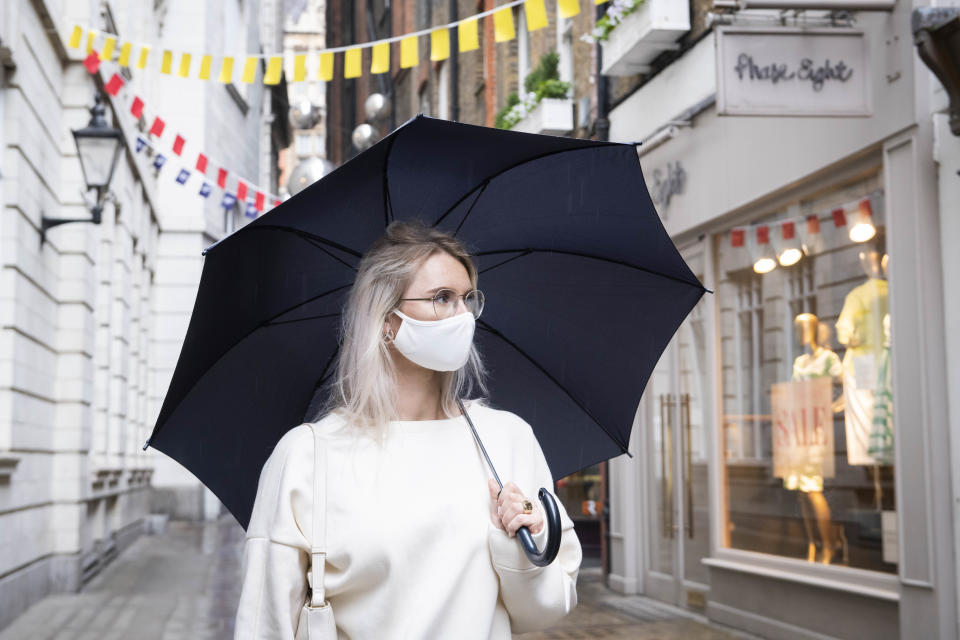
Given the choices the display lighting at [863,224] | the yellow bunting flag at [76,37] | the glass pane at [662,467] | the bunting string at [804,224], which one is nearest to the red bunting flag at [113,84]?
the yellow bunting flag at [76,37]

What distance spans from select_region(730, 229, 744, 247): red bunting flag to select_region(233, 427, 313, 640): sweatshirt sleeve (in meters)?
7.52

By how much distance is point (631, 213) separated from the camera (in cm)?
340

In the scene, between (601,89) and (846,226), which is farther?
(601,89)

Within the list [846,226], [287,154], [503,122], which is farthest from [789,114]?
[287,154]

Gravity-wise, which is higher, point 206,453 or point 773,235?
point 773,235

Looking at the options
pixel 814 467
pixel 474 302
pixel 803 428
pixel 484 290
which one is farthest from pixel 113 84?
pixel 474 302

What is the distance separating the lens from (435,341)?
2643 mm

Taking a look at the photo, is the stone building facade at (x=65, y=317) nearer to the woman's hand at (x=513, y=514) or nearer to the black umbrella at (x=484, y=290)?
the black umbrella at (x=484, y=290)

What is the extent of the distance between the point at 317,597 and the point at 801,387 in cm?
675

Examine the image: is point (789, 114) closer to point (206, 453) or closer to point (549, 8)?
point (206, 453)

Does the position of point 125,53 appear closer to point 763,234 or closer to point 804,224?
point 763,234

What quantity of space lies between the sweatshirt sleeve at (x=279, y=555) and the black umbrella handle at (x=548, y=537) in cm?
44

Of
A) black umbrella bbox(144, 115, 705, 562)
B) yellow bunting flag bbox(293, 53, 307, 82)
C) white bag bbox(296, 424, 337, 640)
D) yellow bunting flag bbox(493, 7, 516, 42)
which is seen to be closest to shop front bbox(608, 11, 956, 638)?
yellow bunting flag bbox(493, 7, 516, 42)

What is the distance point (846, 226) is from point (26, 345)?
6.68 meters
